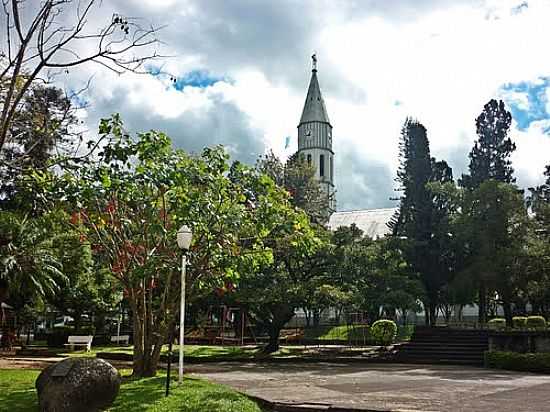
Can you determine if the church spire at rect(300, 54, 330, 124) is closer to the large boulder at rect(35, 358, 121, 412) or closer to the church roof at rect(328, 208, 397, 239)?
the church roof at rect(328, 208, 397, 239)

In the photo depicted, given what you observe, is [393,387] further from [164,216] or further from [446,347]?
[446,347]

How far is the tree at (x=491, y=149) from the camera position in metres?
34.7

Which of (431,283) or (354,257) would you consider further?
(431,283)

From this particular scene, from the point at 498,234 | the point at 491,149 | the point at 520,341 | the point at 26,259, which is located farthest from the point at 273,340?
the point at 491,149

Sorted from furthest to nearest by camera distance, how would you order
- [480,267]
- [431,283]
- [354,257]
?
1. [431,283]
2. [480,267]
3. [354,257]

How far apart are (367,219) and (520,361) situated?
35.1 meters

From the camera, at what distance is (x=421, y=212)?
3384 centimetres

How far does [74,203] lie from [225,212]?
9.49 ft

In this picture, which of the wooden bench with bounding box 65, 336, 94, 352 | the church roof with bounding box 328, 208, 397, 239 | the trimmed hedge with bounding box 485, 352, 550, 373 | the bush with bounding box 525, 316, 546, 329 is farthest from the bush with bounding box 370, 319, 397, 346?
the church roof with bounding box 328, 208, 397, 239

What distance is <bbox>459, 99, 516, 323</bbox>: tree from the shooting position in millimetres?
34656

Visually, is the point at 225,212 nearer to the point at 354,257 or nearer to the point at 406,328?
the point at 354,257

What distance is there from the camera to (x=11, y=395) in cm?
955

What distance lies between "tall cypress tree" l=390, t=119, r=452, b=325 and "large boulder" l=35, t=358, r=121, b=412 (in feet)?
73.3

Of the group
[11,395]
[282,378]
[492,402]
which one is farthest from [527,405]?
[11,395]
